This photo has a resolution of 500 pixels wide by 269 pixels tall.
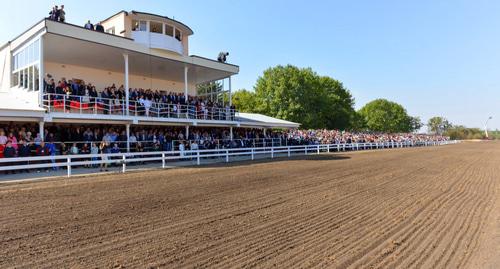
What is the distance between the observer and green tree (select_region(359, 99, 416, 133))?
10738 cm

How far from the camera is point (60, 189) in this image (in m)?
10.9

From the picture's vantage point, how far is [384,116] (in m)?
108

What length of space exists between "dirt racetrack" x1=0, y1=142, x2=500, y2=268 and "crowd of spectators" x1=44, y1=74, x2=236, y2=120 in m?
7.54

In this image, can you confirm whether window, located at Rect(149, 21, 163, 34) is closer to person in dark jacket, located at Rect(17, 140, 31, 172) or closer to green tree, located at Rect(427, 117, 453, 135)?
person in dark jacket, located at Rect(17, 140, 31, 172)

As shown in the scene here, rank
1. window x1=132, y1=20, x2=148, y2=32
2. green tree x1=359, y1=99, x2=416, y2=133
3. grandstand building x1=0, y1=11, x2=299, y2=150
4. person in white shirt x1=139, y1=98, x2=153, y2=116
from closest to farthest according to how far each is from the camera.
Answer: grandstand building x1=0, y1=11, x2=299, y2=150
person in white shirt x1=139, y1=98, x2=153, y2=116
window x1=132, y1=20, x2=148, y2=32
green tree x1=359, y1=99, x2=416, y2=133

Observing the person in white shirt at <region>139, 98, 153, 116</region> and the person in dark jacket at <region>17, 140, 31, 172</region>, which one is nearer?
the person in dark jacket at <region>17, 140, 31, 172</region>

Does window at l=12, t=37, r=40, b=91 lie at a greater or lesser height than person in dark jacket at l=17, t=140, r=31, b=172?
greater

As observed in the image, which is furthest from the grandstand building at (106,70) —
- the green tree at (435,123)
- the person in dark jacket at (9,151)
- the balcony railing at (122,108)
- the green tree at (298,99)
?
the green tree at (435,123)

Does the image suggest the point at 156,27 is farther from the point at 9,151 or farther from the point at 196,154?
the point at 9,151

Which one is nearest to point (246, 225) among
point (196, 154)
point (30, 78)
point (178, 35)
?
point (196, 154)

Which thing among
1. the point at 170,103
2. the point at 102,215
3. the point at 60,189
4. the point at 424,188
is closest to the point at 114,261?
the point at 102,215

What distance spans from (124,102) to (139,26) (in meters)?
5.92

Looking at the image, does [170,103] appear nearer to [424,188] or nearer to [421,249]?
[424,188]

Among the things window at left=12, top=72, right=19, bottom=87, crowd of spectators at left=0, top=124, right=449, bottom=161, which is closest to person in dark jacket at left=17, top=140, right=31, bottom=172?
crowd of spectators at left=0, top=124, right=449, bottom=161
